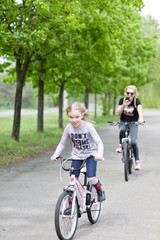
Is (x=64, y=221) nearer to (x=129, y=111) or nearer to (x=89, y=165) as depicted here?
(x=89, y=165)

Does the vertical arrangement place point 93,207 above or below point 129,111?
below

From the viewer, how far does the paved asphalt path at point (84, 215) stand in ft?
15.2

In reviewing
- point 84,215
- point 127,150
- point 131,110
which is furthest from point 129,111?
point 84,215

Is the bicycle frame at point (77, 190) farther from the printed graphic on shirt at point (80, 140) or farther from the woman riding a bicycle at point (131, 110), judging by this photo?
the woman riding a bicycle at point (131, 110)

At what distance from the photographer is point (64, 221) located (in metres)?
4.20

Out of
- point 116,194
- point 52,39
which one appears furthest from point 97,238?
point 52,39

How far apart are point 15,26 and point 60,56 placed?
17.8ft

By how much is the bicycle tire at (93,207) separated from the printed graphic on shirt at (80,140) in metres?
0.50

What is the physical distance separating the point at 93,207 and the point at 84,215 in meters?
0.47

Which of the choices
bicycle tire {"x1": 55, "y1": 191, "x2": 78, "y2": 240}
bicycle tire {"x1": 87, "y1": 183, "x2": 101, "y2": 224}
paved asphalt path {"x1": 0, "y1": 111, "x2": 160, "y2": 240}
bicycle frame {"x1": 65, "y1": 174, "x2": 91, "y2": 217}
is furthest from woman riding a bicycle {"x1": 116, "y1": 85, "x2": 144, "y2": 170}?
bicycle tire {"x1": 55, "y1": 191, "x2": 78, "y2": 240}

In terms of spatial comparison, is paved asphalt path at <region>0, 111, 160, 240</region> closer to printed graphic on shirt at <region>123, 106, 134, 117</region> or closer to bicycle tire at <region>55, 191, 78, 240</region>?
bicycle tire at <region>55, 191, 78, 240</region>

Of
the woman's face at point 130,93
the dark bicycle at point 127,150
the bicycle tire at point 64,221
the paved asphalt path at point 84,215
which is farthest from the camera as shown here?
the woman's face at point 130,93

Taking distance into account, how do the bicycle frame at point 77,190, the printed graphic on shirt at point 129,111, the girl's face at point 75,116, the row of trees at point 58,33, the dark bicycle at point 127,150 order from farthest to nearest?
the row of trees at point 58,33
the printed graphic on shirt at point 129,111
the dark bicycle at point 127,150
the girl's face at point 75,116
the bicycle frame at point 77,190

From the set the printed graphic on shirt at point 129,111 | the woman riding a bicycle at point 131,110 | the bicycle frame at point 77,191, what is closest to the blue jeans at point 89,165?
the bicycle frame at point 77,191
